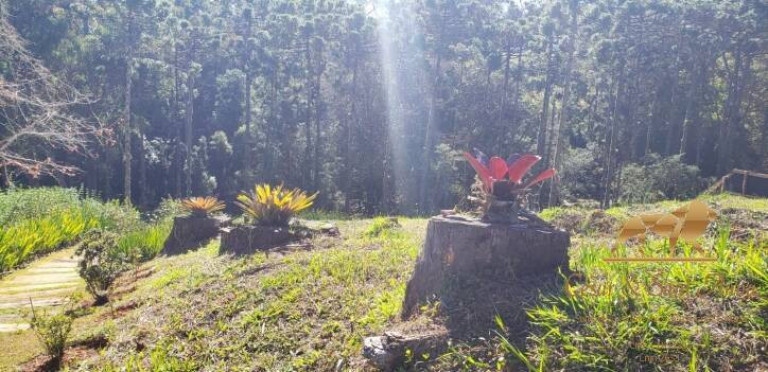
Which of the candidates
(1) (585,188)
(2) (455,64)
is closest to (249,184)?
(2) (455,64)

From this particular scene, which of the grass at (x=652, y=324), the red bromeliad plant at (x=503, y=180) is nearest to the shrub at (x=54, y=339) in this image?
the grass at (x=652, y=324)

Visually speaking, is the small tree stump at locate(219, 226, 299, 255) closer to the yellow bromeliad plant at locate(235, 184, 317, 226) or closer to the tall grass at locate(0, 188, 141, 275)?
the yellow bromeliad plant at locate(235, 184, 317, 226)

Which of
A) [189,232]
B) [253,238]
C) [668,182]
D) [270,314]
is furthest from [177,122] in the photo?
[270,314]

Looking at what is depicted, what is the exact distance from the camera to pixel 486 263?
10.1ft

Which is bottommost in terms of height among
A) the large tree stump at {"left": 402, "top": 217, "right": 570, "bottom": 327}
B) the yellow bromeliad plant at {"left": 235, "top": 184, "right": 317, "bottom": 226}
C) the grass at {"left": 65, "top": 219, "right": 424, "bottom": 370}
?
the grass at {"left": 65, "top": 219, "right": 424, "bottom": 370}

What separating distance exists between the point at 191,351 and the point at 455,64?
24525 millimetres

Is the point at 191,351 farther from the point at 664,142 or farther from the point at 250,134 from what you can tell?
the point at 664,142

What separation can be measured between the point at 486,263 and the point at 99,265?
14.7 ft

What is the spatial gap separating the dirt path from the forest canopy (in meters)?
14.5

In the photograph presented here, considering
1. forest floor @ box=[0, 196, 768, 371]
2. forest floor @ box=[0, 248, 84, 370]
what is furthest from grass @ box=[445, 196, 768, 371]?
forest floor @ box=[0, 248, 84, 370]

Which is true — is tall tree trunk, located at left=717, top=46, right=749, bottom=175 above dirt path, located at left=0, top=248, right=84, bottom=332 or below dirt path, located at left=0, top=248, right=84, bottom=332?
above

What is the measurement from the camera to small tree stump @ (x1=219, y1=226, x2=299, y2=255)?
6.48 metres

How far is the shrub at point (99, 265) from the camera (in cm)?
566

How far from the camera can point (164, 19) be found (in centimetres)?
2356
